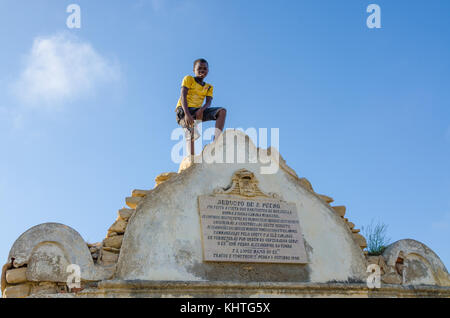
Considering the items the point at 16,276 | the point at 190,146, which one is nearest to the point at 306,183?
the point at 190,146

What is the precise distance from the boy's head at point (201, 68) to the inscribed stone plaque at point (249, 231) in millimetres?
2447

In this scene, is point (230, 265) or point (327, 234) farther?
point (327, 234)

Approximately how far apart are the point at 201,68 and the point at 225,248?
3.38m

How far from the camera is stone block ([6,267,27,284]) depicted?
6.32 m

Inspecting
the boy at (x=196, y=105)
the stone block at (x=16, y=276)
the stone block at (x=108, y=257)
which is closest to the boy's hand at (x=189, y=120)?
the boy at (x=196, y=105)

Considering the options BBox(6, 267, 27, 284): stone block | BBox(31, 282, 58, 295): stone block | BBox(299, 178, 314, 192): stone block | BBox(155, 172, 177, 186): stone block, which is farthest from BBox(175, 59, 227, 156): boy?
BBox(6, 267, 27, 284): stone block

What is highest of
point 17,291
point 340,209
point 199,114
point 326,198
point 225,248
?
point 199,114

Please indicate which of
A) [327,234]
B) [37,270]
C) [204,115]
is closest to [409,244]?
[327,234]

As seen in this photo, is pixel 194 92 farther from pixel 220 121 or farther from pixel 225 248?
pixel 225 248

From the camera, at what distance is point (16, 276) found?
6344 mm
